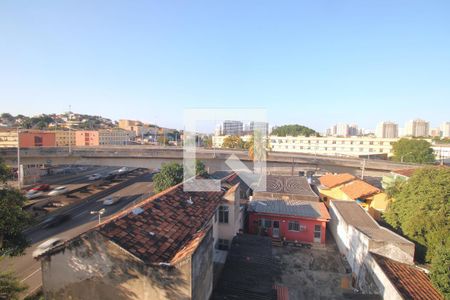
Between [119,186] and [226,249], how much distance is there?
78.6ft

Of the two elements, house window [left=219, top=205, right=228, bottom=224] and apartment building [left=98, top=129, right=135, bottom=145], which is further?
apartment building [left=98, top=129, right=135, bottom=145]

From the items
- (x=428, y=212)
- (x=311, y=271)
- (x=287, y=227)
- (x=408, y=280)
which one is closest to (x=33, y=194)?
(x=287, y=227)

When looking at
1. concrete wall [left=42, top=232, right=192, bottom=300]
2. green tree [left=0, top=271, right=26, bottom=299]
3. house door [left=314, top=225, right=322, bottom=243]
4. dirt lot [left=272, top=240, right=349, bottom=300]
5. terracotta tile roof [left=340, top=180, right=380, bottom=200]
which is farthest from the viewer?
terracotta tile roof [left=340, top=180, right=380, bottom=200]

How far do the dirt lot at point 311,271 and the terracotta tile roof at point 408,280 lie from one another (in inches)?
114

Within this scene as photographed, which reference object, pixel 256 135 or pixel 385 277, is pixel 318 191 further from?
pixel 385 277

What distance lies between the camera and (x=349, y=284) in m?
13.7

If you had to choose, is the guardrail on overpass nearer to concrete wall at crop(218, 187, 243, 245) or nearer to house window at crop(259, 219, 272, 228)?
house window at crop(259, 219, 272, 228)

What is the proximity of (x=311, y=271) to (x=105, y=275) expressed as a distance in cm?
1249

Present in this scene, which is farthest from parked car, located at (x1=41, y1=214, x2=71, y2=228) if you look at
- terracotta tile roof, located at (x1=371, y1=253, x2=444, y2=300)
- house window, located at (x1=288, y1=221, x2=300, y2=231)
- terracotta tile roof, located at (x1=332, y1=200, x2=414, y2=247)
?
terracotta tile roof, located at (x1=371, y1=253, x2=444, y2=300)

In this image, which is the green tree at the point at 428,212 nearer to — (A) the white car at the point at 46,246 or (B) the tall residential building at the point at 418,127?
(A) the white car at the point at 46,246

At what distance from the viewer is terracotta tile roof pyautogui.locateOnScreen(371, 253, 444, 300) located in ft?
33.3

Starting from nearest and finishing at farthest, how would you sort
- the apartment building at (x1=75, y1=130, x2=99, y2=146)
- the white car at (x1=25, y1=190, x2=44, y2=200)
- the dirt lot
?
the dirt lot, the white car at (x1=25, y1=190, x2=44, y2=200), the apartment building at (x1=75, y1=130, x2=99, y2=146)

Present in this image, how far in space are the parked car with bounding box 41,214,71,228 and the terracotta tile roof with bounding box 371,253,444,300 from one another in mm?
23359

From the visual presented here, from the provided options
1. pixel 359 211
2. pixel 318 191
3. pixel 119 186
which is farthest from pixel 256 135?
pixel 119 186
